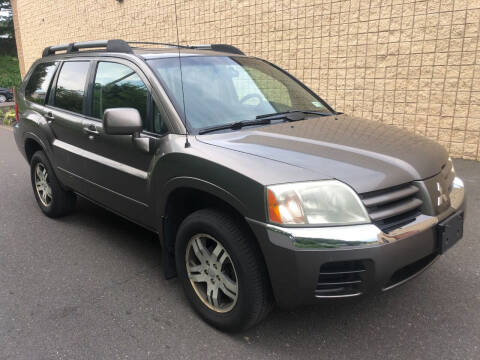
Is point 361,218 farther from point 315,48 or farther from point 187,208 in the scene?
point 315,48

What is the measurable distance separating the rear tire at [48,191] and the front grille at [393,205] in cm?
349

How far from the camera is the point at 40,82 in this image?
4746 millimetres

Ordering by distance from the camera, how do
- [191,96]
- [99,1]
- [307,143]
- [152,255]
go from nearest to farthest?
[307,143] < [191,96] < [152,255] < [99,1]

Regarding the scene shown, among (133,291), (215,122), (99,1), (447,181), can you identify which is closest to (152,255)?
(133,291)

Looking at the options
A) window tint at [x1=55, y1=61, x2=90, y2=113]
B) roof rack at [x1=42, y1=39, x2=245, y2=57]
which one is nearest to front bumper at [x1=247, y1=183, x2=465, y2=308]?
roof rack at [x1=42, y1=39, x2=245, y2=57]

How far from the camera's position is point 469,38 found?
6.11 metres

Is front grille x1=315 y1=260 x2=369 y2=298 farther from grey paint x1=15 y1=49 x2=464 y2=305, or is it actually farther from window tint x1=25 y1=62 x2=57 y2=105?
window tint x1=25 y1=62 x2=57 y2=105

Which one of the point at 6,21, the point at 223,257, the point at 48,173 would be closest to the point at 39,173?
the point at 48,173

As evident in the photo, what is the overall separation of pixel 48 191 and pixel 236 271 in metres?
3.17

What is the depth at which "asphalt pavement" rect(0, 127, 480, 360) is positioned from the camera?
254 centimetres

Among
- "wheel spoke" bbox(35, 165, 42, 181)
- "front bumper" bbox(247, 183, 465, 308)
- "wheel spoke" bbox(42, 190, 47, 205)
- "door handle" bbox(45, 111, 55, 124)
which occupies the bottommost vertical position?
"wheel spoke" bbox(42, 190, 47, 205)

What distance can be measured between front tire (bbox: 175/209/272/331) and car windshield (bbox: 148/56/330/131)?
735 mm

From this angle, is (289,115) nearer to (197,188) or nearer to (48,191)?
(197,188)

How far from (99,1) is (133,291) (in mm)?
12607
